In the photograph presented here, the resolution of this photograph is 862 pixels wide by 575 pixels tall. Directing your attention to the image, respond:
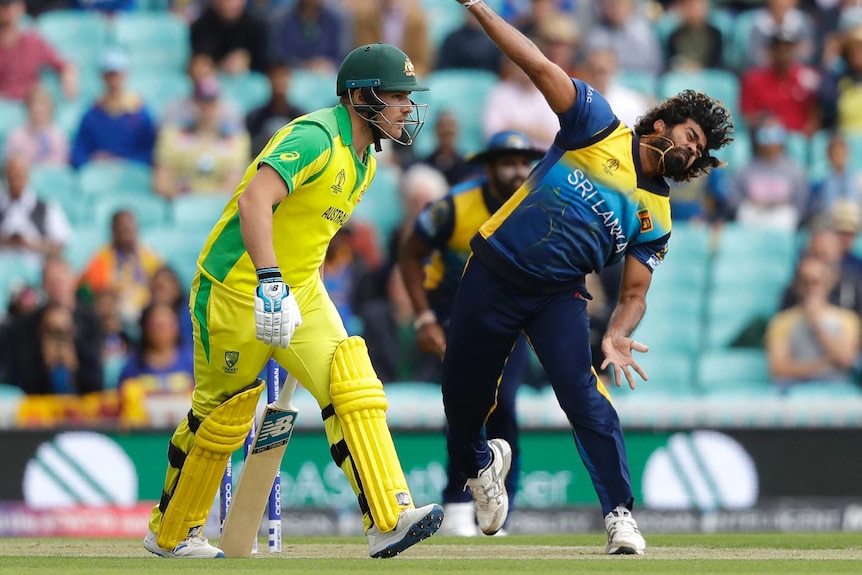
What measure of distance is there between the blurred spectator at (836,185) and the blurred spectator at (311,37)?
4.27 meters

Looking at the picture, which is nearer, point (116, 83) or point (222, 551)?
point (222, 551)

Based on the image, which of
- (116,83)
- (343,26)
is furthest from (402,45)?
(116,83)

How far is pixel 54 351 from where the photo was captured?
422 inches

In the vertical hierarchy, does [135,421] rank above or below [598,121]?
Result: below

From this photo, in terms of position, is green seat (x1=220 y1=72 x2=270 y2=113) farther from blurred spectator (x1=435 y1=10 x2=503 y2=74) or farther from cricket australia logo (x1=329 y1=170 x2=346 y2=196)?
cricket australia logo (x1=329 y1=170 x2=346 y2=196)

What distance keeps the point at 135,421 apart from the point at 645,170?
4.99 metres

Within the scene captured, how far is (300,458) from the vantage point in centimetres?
991

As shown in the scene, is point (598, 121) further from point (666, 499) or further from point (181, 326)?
→ point (181, 326)

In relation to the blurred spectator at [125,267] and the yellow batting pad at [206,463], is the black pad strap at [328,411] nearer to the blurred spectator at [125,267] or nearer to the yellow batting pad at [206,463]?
the yellow batting pad at [206,463]

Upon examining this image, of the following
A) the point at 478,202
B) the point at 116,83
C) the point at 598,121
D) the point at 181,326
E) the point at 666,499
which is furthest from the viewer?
the point at 116,83

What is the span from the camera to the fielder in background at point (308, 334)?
5.73 meters

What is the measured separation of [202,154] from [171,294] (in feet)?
6.64

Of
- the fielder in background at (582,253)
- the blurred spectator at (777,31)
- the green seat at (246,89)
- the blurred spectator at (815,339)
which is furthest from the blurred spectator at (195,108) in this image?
the fielder in background at (582,253)

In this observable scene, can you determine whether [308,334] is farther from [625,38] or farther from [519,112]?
[625,38]
